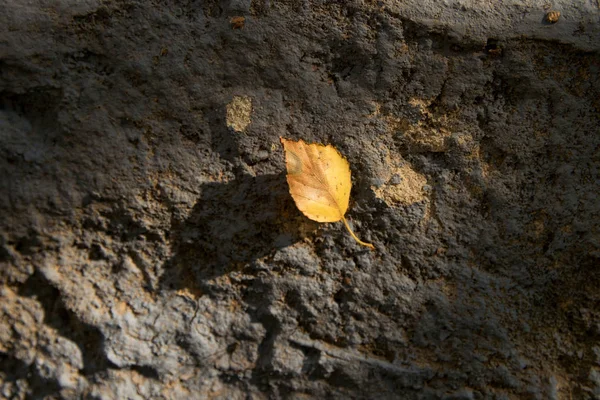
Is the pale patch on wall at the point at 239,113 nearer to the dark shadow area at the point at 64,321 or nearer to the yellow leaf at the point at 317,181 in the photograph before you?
the yellow leaf at the point at 317,181

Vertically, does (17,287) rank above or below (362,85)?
below

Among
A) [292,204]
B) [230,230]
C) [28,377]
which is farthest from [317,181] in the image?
[28,377]

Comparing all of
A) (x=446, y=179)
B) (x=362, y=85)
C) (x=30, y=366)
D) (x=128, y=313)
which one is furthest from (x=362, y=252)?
(x=30, y=366)

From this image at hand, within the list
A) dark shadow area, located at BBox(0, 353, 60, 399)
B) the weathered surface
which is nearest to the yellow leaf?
the weathered surface

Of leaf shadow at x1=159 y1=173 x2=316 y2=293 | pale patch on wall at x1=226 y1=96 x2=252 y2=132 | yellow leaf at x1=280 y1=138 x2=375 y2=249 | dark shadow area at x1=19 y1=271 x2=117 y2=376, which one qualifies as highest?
pale patch on wall at x1=226 y1=96 x2=252 y2=132

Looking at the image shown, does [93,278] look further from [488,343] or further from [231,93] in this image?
[488,343]

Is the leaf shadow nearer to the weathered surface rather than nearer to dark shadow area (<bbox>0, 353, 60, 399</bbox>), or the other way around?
the weathered surface
